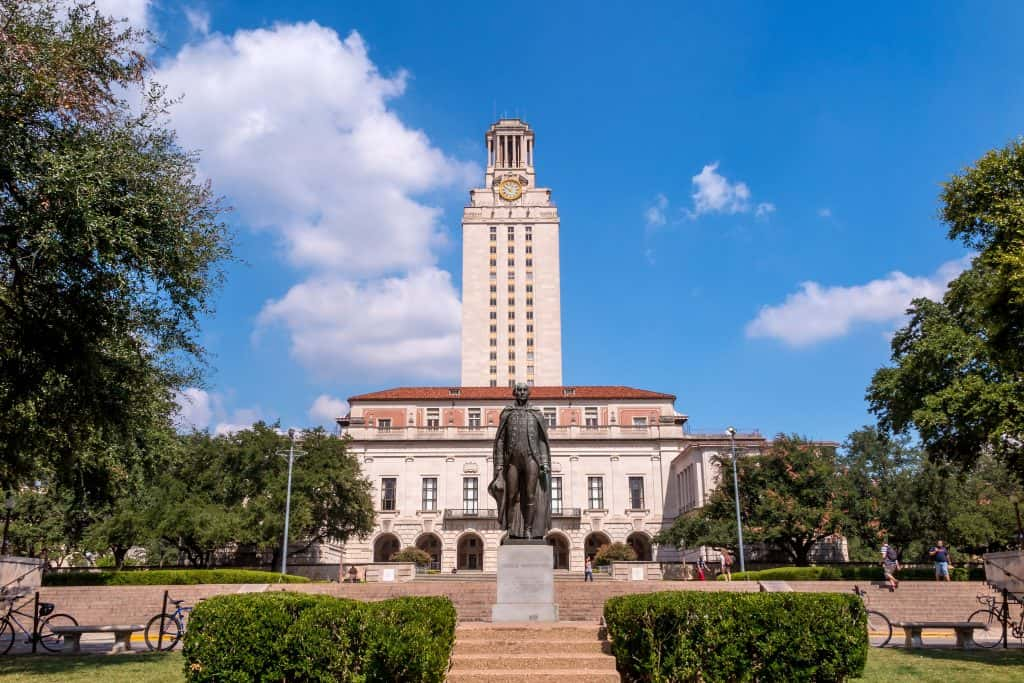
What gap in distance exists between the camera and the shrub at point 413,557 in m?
55.6

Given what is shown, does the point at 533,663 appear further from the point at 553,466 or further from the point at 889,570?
the point at 553,466

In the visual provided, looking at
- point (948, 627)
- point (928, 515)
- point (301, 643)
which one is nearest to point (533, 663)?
point (301, 643)

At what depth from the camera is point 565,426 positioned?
64.5m

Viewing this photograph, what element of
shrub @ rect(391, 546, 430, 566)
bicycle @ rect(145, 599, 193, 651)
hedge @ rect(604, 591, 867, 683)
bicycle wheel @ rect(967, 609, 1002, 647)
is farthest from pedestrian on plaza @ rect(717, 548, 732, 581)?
hedge @ rect(604, 591, 867, 683)

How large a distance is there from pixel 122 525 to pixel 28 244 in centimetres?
2820

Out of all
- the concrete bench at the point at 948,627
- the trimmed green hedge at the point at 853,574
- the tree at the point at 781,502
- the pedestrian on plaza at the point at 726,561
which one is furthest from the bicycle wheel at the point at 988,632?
the tree at the point at 781,502

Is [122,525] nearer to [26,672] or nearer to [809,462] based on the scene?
[26,672]

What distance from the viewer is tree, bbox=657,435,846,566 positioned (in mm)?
42094

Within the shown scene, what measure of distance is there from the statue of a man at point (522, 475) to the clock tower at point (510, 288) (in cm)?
6785

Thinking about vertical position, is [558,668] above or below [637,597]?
below

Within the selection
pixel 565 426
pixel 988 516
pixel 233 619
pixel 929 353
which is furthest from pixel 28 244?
pixel 565 426

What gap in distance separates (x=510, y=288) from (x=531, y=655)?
7884cm

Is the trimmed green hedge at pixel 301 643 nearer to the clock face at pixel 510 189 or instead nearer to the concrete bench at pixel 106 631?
the concrete bench at pixel 106 631

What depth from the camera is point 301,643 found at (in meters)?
8.14
